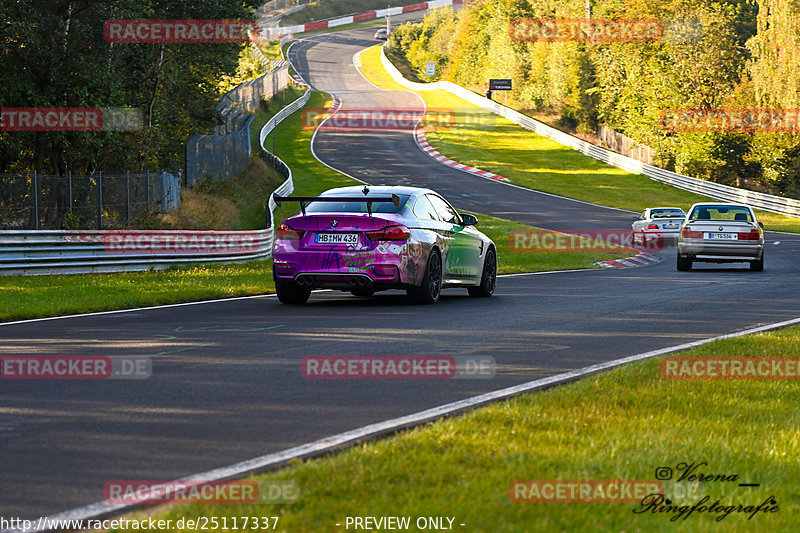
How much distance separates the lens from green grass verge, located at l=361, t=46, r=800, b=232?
2172 inches

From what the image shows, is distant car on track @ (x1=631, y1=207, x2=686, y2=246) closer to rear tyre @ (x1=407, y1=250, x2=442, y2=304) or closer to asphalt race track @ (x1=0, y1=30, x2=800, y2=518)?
asphalt race track @ (x1=0, y1=30, x2=800, y2=518)

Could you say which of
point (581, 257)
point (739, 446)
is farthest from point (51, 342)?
point (581, 257)

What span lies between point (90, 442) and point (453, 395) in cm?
273

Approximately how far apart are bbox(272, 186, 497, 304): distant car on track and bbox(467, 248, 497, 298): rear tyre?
66.5 inches

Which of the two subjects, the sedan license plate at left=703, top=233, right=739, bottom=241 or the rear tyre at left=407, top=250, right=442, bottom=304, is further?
the sedan license plate at left=703, top=233, right=739, bottom=241

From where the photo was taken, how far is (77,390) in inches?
303

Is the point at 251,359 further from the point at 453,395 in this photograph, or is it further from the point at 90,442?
the point at 90,442

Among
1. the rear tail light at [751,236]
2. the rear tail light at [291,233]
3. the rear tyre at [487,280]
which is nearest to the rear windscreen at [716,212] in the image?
the rear tail light at [751,236]

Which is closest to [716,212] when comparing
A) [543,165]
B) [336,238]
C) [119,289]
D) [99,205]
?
[336,238]

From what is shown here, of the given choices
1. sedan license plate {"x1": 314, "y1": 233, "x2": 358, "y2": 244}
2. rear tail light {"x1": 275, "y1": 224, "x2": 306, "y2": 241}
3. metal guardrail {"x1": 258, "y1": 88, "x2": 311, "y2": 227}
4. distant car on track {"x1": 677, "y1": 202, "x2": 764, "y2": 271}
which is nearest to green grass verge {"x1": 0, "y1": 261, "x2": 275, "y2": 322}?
rear tail light {"x1": 275, "y1": 224, "x2": 306, "y2": 241}

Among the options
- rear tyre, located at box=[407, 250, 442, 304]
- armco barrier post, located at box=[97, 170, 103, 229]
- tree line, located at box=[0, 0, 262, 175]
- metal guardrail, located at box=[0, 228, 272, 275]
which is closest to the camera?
rear tyre, located at box=[407, 250, 442, 304]

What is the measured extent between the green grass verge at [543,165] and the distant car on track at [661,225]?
15542mm

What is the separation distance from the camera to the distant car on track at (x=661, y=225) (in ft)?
106

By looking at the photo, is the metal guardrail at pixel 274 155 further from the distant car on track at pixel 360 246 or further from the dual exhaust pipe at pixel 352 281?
the dual exhaust pipe at pixel 352 281
